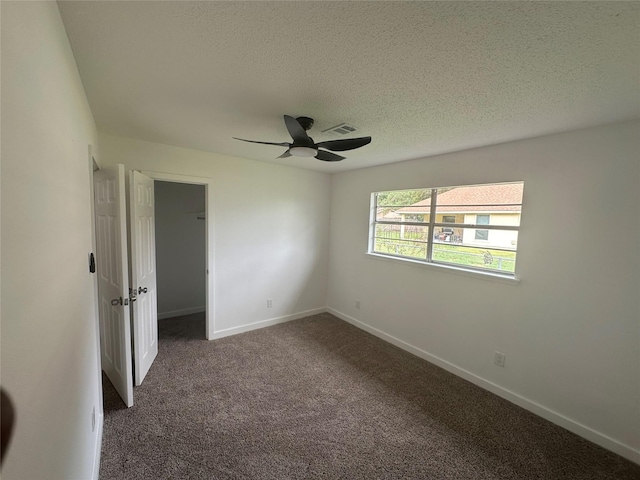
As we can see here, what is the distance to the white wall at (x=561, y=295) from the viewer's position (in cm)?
191

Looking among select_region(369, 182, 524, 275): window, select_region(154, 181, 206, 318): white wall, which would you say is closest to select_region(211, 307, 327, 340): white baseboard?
select_region(154, 181, 206, 318): white wall

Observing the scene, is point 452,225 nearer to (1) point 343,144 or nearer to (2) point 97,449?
(1) point 343,144

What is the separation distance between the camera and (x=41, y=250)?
817 mm

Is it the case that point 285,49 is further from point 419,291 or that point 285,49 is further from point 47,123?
point 419,291

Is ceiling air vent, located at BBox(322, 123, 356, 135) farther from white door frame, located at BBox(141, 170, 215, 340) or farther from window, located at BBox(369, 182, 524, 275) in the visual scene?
white door frame, located at BBox(141, 170, 215, 340)

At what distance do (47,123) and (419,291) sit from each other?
332 cm

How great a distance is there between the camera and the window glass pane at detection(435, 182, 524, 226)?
2.52 metres

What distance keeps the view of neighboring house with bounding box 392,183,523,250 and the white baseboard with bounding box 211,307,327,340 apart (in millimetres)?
2342

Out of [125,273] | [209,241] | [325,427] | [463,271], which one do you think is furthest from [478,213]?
[125,273]

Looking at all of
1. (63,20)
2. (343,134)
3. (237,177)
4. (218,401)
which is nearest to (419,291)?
(343,134)

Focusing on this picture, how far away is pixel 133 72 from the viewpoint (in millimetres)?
1491

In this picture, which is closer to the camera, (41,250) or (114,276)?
(41,250)

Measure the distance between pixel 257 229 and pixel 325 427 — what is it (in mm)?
2495

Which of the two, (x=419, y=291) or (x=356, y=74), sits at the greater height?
(x=356, y=74)
